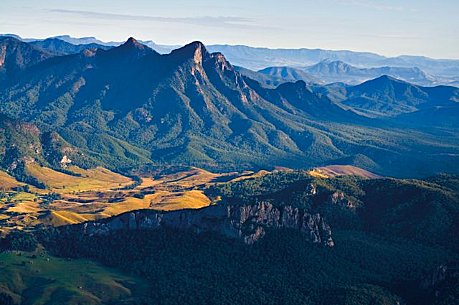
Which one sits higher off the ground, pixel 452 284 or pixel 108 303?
pixel 452 284

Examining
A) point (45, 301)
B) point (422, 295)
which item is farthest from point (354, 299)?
point (45, 301)

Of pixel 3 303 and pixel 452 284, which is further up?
pixel 452 284

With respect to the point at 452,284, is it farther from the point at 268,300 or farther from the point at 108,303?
the point at 108,303

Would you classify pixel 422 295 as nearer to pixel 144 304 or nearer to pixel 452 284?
pixel 452 284

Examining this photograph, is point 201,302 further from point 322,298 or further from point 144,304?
point 322,298

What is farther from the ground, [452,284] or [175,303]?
[452,284]

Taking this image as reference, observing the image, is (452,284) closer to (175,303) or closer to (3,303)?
(175,303)

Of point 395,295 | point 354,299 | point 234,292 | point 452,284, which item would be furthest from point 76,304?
point 452,284

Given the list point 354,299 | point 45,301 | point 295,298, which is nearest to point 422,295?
point 354,299
